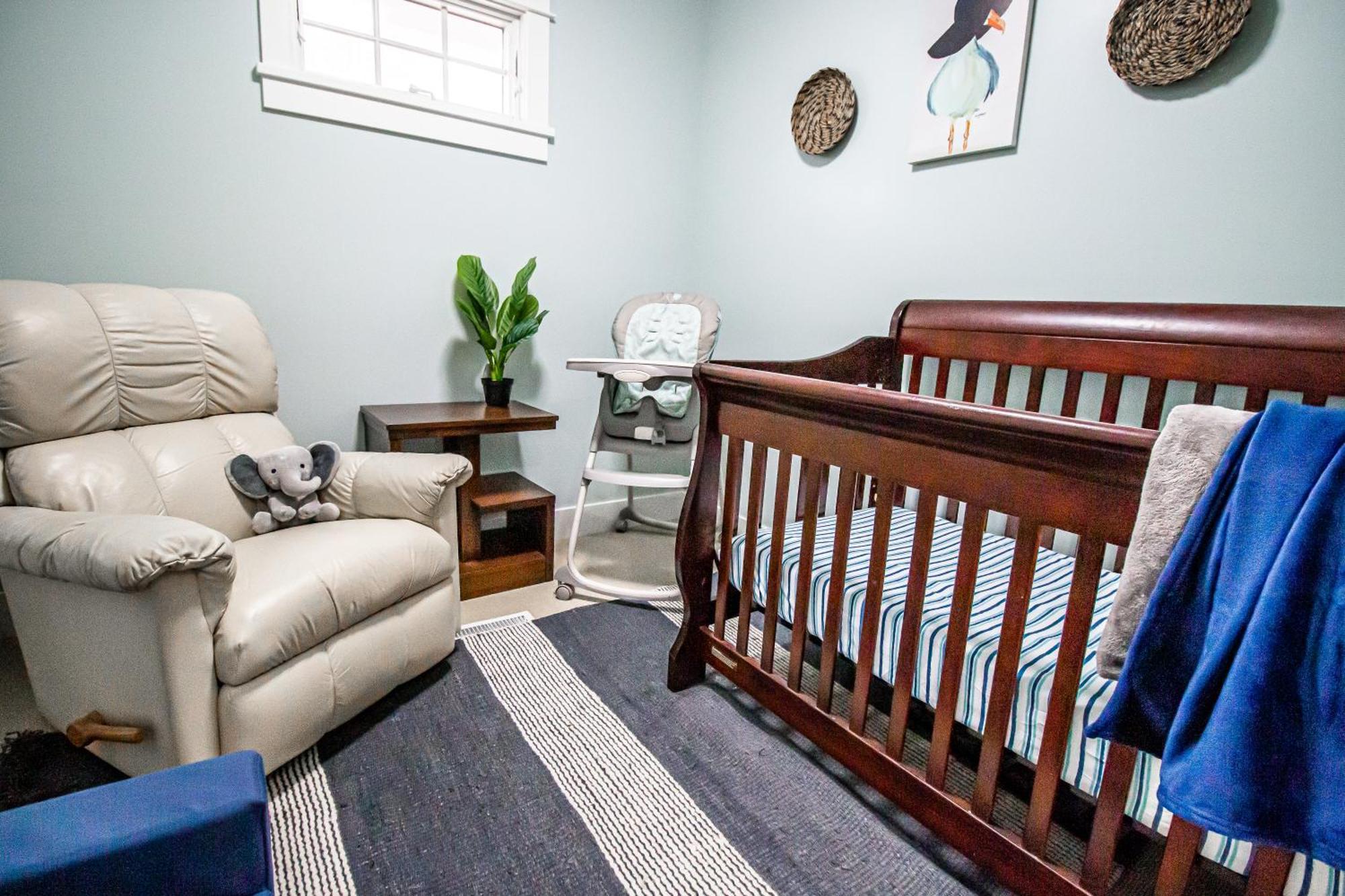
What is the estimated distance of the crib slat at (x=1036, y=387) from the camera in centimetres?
167

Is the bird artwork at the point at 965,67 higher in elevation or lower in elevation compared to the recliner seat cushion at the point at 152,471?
higher

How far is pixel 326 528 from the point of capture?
1.61 m

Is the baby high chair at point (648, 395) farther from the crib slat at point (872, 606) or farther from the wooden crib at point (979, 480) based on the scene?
the crib slat at point (872, 606)

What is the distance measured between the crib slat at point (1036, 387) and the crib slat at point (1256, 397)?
414mm

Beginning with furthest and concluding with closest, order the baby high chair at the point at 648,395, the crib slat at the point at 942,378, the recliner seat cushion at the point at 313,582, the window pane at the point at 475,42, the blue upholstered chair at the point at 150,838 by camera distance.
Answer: the window pane at the point at 475,42 → the baby high chair at the point at 648,395 → the crib slat at the point at 942,378 → the recliner seat cushion at the point at 313,582 → the blue upholstered chair at the point at 150,838

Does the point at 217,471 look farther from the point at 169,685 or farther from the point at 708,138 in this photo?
the point at 708,138

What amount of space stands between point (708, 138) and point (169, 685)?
2712 millimetres

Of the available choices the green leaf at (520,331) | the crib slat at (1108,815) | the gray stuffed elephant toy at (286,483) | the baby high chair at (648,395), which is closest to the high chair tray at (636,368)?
the baby high chair at (648,395)

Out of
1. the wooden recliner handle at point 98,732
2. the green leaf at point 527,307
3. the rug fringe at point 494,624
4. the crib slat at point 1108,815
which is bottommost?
the rug fringe at point 494,624

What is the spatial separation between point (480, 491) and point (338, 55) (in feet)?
5.20

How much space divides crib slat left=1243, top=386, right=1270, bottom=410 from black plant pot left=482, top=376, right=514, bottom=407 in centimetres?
207

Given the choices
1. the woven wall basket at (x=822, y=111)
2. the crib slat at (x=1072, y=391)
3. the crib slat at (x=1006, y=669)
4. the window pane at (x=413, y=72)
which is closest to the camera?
the crib slat at (x=1006, y=669)

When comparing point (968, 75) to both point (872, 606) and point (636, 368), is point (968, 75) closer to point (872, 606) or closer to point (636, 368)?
point (636, 368)

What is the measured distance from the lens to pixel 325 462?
1730 mm
